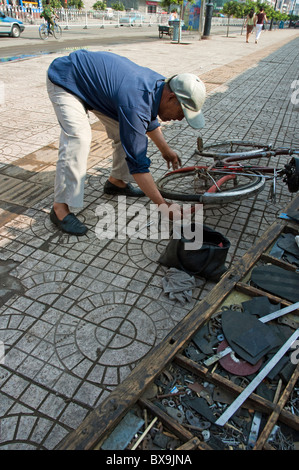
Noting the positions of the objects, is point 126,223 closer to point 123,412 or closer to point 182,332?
point 182,332

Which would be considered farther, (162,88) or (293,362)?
(162,88)

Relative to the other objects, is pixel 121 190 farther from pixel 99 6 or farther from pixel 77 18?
pixel 99 6

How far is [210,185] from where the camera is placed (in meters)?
4.04

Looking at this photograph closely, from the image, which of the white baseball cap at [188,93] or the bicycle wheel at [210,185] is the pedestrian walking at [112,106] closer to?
the white baseball cap at [188,93]

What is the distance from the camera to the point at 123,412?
1485 mm

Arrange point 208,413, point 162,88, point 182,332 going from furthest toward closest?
point 162,88 < point 182,332 < point 208,413

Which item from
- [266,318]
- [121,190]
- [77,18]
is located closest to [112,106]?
[121,190]

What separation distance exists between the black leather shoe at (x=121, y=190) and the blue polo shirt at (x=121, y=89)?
115cm

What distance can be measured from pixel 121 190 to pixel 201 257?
174 cm

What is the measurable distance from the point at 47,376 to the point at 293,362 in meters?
1.56

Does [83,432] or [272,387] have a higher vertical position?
[83,432]

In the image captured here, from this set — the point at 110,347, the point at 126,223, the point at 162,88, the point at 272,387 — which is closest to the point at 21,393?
the point at 110,347

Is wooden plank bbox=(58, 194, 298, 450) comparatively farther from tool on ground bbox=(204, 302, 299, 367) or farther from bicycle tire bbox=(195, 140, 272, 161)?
bicycle tire bbox=(195, 140, 272, 161)

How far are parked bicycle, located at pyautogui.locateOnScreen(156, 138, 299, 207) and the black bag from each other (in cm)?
70
